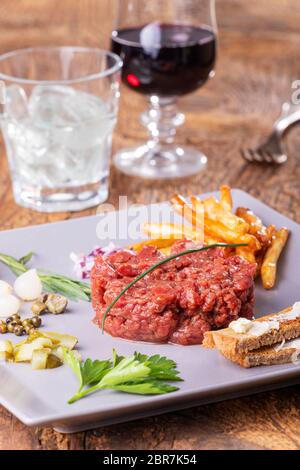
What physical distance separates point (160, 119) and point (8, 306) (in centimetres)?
179

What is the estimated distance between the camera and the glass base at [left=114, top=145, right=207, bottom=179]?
419 cm

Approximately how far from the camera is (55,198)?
3713 mm

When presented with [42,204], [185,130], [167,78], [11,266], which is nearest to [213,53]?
[167,78]

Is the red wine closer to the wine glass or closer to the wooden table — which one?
the wine glass

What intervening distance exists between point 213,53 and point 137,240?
4.11 ft

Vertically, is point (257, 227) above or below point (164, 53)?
below

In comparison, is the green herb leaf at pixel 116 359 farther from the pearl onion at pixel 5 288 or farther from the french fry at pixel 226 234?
the french fry at pixel 226 234

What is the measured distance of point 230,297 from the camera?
8.46 ft

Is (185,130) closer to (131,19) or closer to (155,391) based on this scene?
(131,19)

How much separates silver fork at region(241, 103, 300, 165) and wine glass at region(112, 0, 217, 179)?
12.1 inches

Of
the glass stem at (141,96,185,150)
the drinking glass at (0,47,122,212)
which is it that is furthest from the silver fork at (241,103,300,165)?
the drinking glass at (0,47,122,212)

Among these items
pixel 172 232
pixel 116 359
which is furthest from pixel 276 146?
pixel 116 359

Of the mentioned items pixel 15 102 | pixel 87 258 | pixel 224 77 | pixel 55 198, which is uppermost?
pixel 15 102

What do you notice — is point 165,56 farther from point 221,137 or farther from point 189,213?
point 189,213
